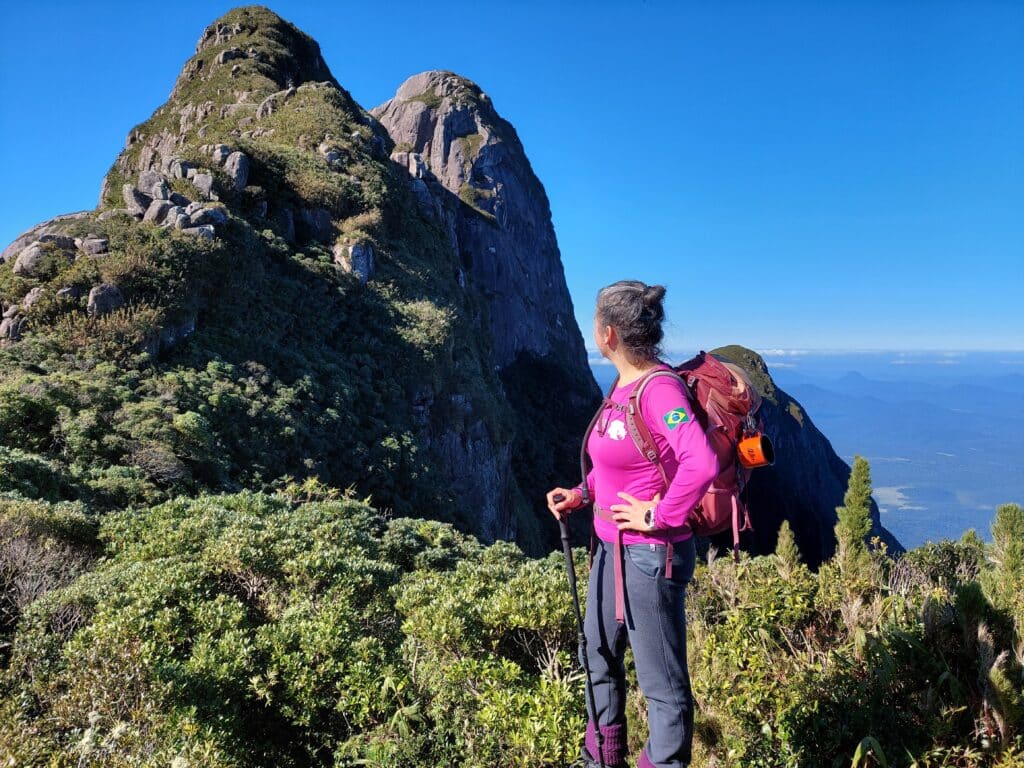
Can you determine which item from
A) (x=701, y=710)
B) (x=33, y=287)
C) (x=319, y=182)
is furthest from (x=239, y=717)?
(x=319, y=182)

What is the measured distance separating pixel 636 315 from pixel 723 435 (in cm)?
64

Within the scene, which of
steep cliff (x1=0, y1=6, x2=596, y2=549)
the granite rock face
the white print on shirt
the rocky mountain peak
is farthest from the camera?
the granite rock face

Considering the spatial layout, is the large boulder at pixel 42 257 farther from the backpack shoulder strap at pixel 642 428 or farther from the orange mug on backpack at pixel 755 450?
the orange mug on backpack at pixel 755 450

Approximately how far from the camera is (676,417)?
2.18 meters

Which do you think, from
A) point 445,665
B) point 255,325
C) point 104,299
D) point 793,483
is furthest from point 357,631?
point 793,483

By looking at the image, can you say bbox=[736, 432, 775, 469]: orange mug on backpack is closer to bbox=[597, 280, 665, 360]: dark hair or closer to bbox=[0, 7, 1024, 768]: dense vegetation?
bbox=[597, 280, 665, 360]: dark hair

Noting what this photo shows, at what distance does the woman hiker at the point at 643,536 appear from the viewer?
2.18 metres

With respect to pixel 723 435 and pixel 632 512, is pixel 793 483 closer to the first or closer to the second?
pixel 723 435

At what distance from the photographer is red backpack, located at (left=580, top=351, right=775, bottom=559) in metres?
2.24

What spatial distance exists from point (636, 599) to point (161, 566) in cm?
431

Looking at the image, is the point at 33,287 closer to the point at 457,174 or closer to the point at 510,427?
the point at 510,427

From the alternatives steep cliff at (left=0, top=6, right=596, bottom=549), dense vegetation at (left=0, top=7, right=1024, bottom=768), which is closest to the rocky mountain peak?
steep cliff at (left=0, top=6, right=596, bottom=549)

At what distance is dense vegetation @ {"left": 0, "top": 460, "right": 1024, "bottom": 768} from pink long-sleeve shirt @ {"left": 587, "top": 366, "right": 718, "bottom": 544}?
124 cm

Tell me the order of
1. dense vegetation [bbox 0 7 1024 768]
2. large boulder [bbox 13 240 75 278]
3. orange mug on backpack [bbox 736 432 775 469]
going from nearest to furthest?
orange mug on backpack [bbox 736 432 775 469]
dense vegetation [bbox 0 7 1024 768]
large boulder [bbox 13 240 75 278]
